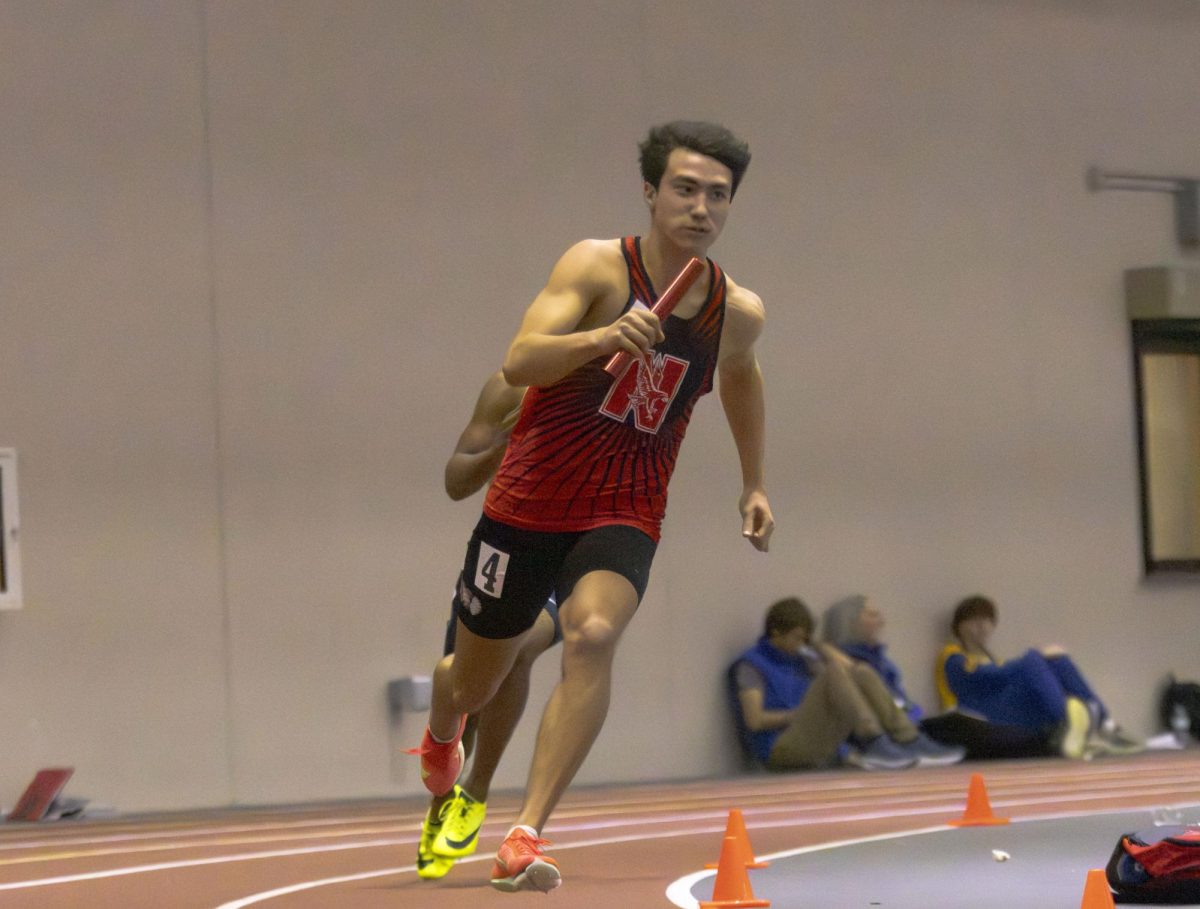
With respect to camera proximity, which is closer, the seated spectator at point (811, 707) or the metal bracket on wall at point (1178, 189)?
the seated spectator at point (811, 707)

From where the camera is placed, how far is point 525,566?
475 centimetres

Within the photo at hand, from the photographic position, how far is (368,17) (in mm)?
9984

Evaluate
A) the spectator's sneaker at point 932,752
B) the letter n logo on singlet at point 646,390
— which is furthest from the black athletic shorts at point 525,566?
the spectator's sneaker at point 932,752

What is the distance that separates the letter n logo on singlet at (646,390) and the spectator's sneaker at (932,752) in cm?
624

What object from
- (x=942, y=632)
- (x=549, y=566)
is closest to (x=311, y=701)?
(x=942, y=632)

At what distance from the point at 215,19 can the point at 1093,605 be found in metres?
6.56

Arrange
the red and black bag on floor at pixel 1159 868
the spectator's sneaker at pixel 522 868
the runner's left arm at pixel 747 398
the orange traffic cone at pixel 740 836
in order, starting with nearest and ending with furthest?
1. the spectator's sneaker at pixel 522 868
2. the red and black bag on floor at pixel 1159 868
3. the orange traffic cone at pixel 740 836
4. the runner's left arm at pixel 747 398

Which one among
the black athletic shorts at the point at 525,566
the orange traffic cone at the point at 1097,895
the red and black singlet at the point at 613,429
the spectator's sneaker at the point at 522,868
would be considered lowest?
→ the orange traffic cone at the point at 1097,895

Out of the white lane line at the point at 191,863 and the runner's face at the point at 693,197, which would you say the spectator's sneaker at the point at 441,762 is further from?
the runner's face at the point at 693,197

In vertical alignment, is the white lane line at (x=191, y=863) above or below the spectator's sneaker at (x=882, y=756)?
above

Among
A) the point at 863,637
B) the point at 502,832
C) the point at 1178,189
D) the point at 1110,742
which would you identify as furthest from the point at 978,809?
the point at 1178,189

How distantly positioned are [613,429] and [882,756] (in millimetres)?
6126

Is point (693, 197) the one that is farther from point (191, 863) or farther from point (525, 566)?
point (191, 863)

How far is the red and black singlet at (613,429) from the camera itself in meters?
4.66
